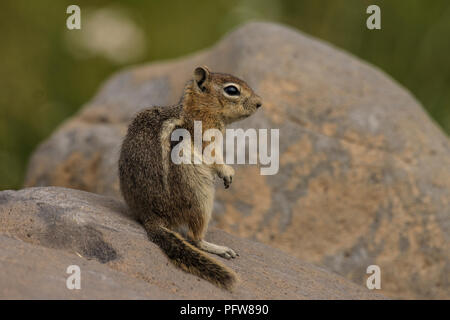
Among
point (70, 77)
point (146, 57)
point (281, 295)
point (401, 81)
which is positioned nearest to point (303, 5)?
point (401, 81)

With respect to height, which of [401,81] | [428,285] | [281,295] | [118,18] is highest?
[118,18]

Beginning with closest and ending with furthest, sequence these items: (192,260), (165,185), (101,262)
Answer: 1. (101,262)
2. (192,260)
3. (165,185)

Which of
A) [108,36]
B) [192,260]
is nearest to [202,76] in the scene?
[192,260]

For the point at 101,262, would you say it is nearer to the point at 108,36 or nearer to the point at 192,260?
the point at 192,260

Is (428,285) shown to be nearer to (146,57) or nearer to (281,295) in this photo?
(281,295)
